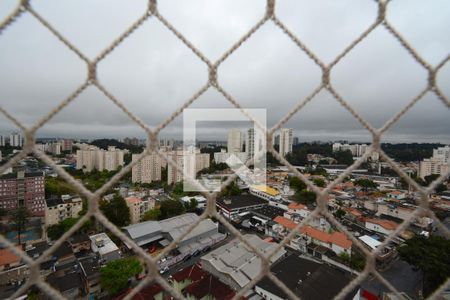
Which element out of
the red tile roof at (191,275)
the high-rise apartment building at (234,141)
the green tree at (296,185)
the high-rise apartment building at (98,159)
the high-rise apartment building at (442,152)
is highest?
the high-rise apartment building at (234,141)

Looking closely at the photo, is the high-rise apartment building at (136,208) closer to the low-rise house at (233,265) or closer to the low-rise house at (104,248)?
the low-rise house at (104,248)

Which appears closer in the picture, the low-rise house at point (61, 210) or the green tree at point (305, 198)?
the low-rise house at point (61, 210)

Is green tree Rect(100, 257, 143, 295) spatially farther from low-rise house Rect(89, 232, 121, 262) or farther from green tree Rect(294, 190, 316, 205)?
green tree Rect(294, 190, 316, 205)

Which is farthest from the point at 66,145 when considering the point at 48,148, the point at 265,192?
the point at 265,192

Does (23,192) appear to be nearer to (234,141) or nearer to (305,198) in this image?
(234,141)

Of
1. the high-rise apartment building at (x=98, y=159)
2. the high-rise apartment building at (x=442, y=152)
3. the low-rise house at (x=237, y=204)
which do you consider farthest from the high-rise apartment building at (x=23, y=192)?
the high-rise apartment building at (x=442, y=152)
